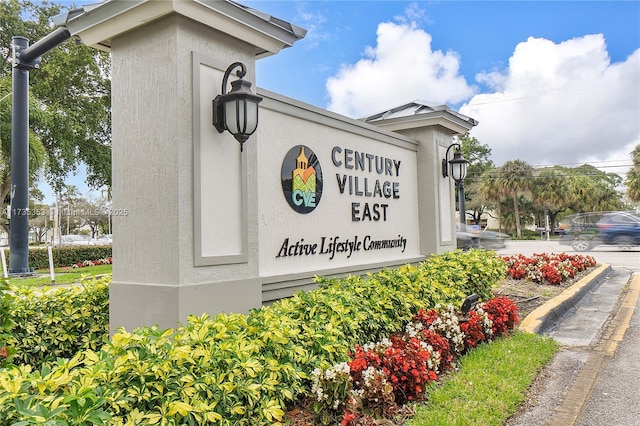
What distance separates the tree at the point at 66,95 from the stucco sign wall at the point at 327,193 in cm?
1769

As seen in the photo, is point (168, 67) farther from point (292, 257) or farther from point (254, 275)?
point (292, 257)

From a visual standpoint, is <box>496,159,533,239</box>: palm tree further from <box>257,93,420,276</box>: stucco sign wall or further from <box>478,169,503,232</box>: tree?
<box>257,93,420,276</box>: stucco sign wall

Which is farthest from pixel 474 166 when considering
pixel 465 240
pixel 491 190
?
pixel 465 240

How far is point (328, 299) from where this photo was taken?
4340 millimetres

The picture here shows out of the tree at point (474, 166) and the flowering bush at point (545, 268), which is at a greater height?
the tree at point (474, 166)

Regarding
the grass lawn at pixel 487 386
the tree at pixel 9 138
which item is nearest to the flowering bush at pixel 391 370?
the grass lawn at pixel 487 386

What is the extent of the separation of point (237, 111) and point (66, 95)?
873 inches

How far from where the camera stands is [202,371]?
Answer: 2.81m

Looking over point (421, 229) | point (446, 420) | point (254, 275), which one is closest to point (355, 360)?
point (446, 420)

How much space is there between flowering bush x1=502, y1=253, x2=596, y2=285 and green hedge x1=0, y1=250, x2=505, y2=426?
259 inches

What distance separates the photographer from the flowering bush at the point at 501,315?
18.4ft

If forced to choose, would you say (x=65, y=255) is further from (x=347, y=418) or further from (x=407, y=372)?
(x=347, y=418)

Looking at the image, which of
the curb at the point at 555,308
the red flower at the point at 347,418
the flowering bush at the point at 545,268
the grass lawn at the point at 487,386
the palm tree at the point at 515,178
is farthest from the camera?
the palm tree at the point at 515,178

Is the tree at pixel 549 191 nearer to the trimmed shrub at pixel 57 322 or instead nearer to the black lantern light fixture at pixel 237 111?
the black lantern light fixture at pixel 237 111
